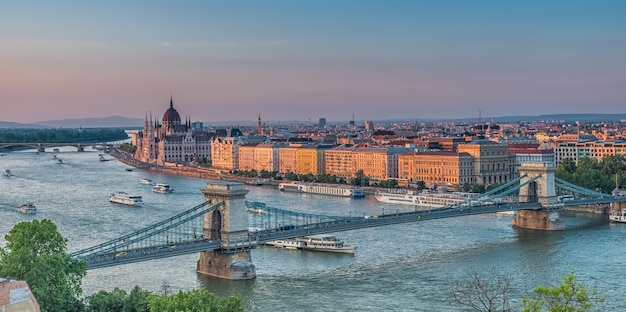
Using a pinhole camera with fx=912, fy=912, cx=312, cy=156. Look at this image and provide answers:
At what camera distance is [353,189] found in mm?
36906

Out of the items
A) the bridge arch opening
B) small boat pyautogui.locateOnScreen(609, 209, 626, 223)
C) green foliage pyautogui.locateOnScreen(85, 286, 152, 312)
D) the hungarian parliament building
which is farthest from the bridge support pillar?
the hungarian parliament building

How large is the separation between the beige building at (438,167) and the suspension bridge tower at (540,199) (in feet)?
35.6

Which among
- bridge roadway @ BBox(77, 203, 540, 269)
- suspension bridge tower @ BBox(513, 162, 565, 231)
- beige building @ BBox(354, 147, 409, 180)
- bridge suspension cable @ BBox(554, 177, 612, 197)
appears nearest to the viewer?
bridge roadway @ BBox(77, 203, 540, 269)

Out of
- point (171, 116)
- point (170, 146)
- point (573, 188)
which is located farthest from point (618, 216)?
point (171, 116)

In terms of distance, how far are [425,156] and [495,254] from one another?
799 inches

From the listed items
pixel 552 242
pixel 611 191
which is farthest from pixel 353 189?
pixel 552 242

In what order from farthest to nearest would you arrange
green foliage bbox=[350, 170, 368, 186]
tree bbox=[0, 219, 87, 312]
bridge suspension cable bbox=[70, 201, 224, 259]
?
green foliage bbox=[350, 170, 368, 186] → bridge suspension cable bbox=[70, 201, 224, 259] → tree bbox=[0, 219, 87, 312]

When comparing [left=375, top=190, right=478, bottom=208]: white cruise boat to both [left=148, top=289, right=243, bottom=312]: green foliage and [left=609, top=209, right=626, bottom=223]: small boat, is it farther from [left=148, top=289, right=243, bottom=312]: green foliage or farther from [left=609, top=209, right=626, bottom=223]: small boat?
[left=148, top=289, right=243, bottom=312]: green foliage

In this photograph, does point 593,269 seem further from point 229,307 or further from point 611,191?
point 611,191

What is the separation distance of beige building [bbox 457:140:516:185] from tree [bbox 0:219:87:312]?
95.1 ft

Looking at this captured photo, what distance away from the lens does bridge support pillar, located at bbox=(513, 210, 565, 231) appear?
25717 millimetres

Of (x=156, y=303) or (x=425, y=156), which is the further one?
(x=425, y=156)

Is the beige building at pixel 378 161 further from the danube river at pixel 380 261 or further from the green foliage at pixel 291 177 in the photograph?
the danube river at pixel 380 261

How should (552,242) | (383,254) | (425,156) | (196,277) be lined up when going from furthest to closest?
(425,156) → (552,242) → (383,254) → (196,277)
